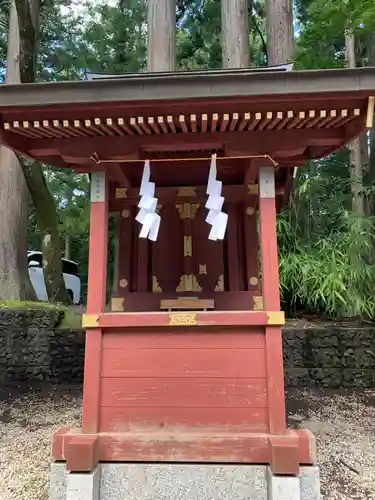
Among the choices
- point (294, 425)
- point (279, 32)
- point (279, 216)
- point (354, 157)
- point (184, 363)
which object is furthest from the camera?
point (354, 157)

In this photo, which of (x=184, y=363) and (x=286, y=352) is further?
(x=286, y=352)

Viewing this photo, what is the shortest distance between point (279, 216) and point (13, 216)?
5.20 meters

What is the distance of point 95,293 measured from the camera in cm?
304

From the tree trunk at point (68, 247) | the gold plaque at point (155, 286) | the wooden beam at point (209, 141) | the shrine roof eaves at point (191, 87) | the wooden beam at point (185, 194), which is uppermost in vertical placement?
the tree trunk at point (68, 247)

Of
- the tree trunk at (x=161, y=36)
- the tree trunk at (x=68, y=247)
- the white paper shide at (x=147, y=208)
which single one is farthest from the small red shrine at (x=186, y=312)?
the tree trunk at (x=68, y=247)

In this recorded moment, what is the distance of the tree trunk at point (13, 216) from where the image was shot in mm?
7465

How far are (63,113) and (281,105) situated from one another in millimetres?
1530

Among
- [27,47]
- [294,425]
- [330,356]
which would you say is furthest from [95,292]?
[330,356]

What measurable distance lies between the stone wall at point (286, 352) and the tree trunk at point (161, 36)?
14.9 ft

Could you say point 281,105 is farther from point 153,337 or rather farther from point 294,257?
point 294,257

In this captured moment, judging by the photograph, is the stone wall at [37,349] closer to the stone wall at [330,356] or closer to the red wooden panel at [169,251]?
the red wooden panel at [169,251]

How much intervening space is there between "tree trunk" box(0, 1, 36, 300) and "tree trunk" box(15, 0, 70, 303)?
0.57 metres

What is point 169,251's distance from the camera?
4.03 meters

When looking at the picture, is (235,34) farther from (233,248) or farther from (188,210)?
(233,248)
